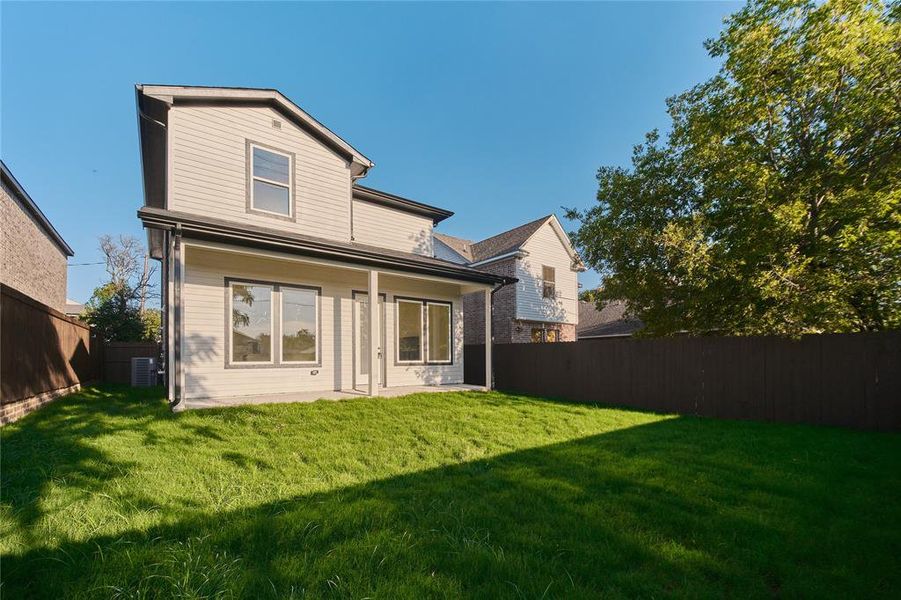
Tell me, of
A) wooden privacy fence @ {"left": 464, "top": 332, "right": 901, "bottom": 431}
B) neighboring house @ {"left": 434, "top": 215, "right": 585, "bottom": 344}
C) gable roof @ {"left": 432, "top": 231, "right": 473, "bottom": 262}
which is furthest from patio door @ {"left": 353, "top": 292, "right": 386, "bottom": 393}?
gable roof @ {"left": 432, "top": 231, "right": 473, "bottom": 262}

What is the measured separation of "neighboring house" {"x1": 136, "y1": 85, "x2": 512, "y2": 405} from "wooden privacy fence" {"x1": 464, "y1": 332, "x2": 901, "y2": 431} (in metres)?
2.56

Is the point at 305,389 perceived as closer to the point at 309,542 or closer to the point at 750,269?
the point at 309,542

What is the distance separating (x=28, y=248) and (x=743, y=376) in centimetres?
2092

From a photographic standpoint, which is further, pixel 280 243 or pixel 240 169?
pixel 240 169

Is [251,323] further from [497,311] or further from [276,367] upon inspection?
[497,311]

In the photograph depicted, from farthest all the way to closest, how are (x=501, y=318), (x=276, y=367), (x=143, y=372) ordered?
(x=501, y=318) → (x=143, y=372) → (x=276, y=367)

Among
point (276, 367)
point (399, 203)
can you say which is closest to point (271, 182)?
point (399, 203)

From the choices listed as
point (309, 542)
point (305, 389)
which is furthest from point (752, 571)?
point (305, 389)

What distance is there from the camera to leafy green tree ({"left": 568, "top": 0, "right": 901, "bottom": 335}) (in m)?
7.71

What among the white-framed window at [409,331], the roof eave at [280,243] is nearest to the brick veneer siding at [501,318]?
the white-framed window at [409,331]

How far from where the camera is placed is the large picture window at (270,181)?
9.22 metres

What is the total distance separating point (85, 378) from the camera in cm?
1104

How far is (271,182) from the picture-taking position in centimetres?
940

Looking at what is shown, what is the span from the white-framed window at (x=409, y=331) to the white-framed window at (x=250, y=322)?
129 inches
